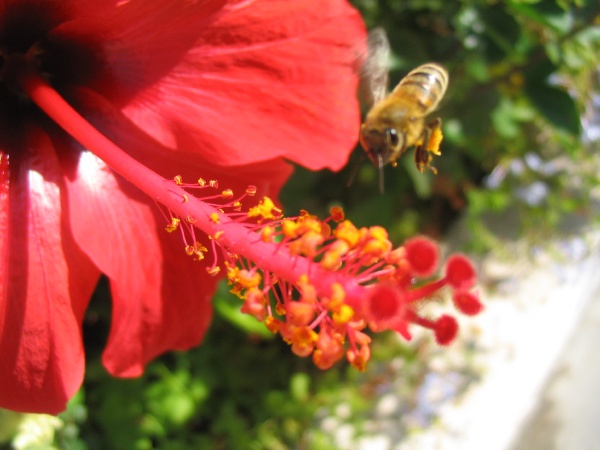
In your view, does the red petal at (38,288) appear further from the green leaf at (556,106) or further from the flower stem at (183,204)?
the green leaf at (556,106)

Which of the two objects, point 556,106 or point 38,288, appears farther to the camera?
point 556,106

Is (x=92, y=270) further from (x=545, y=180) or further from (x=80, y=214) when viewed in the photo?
(x=545, y=180)

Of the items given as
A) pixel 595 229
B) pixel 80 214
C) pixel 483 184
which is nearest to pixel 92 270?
pixel 80 214

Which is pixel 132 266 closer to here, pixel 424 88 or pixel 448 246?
pixel 424 88

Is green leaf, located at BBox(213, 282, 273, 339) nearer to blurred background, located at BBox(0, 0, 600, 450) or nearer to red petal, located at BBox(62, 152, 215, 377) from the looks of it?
blurred background, located at BBox(0, 0, 600, 450)

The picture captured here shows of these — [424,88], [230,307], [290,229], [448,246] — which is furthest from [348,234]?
[448,246]

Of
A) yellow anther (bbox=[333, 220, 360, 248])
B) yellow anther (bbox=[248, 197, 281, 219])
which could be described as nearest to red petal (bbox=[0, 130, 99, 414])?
yellow anther (bbox=[248, 197, 281, 219])

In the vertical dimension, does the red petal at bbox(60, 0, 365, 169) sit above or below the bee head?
above
